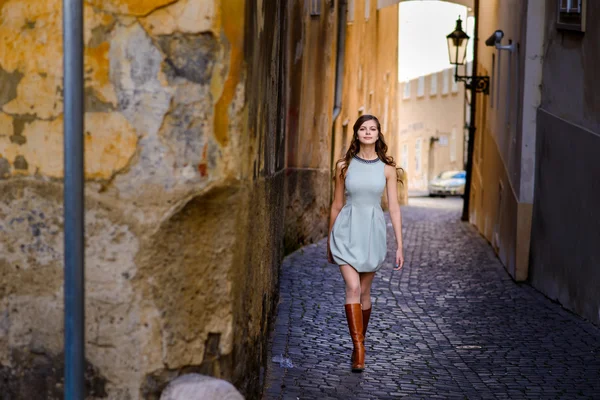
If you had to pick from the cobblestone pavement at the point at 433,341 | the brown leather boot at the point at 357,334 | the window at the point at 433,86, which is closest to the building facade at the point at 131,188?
the cobblestone pavement at the point at 433,341

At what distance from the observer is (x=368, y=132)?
6.55m

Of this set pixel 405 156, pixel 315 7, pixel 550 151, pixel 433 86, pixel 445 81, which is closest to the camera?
pixel 550 151

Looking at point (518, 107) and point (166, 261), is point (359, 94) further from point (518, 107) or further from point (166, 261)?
point (166, 261)

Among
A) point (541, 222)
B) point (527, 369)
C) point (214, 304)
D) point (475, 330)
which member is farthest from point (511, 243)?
point (214, 304)

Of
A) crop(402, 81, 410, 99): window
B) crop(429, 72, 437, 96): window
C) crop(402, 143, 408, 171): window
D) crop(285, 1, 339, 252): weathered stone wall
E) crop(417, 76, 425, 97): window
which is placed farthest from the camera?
crop(402, 143, 408, 171): window

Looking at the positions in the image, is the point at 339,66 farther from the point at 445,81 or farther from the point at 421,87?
the point at 421,87

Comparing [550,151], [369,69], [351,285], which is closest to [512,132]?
[550,151]

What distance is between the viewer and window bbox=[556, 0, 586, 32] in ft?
30.1

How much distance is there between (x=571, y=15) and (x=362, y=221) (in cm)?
404

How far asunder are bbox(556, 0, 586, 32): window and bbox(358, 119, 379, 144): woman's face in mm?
3314

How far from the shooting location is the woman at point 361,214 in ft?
→ 21.7

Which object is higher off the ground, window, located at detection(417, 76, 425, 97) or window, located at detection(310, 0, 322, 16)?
window, located at detection(310, 0, 322, 16)

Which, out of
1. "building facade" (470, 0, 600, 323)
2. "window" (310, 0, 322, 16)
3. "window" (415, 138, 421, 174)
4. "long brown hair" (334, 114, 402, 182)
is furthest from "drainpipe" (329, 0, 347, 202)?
"window" (415, 138, 421, 174)

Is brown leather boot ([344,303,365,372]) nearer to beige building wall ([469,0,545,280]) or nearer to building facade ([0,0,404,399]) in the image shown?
building facade ([0,0,404,399])
